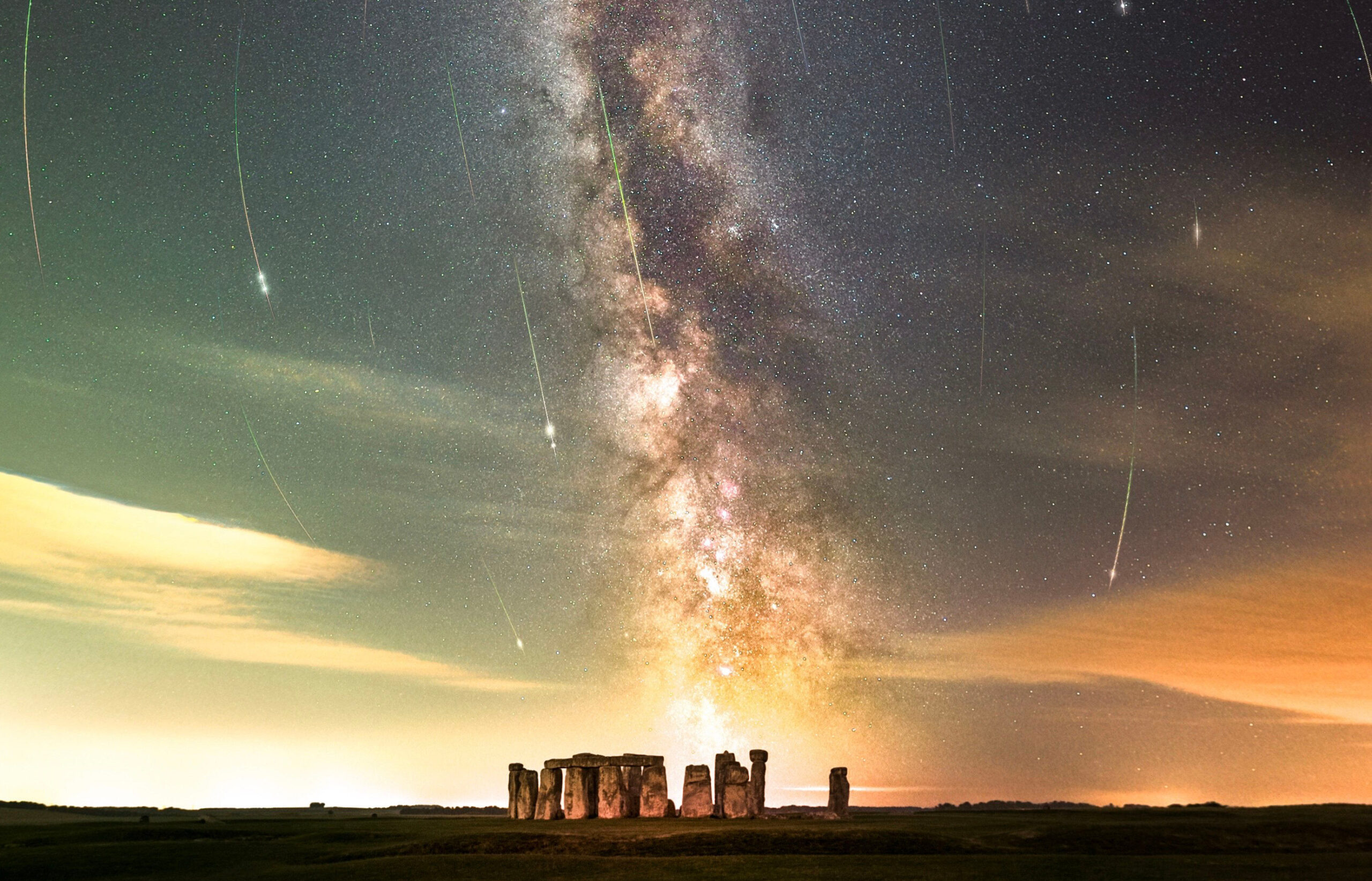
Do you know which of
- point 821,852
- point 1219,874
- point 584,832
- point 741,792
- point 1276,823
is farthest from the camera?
point 741,792

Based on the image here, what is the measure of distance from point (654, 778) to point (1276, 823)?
29.2m

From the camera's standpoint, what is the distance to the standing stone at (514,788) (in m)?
62.1

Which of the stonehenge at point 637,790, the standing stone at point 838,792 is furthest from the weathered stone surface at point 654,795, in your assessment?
the standing stone at point 838,792

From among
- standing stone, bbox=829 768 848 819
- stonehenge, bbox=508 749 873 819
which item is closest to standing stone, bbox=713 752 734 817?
stonehenge, bbox=508 749 873 819

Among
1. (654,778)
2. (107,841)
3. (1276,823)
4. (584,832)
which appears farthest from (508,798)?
(1276,823)

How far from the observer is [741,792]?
193 feet

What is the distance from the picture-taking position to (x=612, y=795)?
59.0 m

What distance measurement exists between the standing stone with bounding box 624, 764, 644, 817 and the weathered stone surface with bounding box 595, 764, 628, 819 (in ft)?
0.48

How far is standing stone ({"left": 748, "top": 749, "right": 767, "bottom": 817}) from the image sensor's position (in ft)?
193

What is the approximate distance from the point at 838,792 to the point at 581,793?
14.7 metres

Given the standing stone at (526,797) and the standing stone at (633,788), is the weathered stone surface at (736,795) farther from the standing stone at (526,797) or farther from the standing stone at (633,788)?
the standing stone at (526,797)

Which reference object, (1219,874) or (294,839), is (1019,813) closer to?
(1219,874)

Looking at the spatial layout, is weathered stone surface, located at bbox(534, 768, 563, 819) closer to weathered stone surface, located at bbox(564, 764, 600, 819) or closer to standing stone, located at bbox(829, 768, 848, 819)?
weathered stone surface, located at bbox(564, 764, 600, 819)

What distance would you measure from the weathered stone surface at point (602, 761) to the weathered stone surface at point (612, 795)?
2.39 feet
